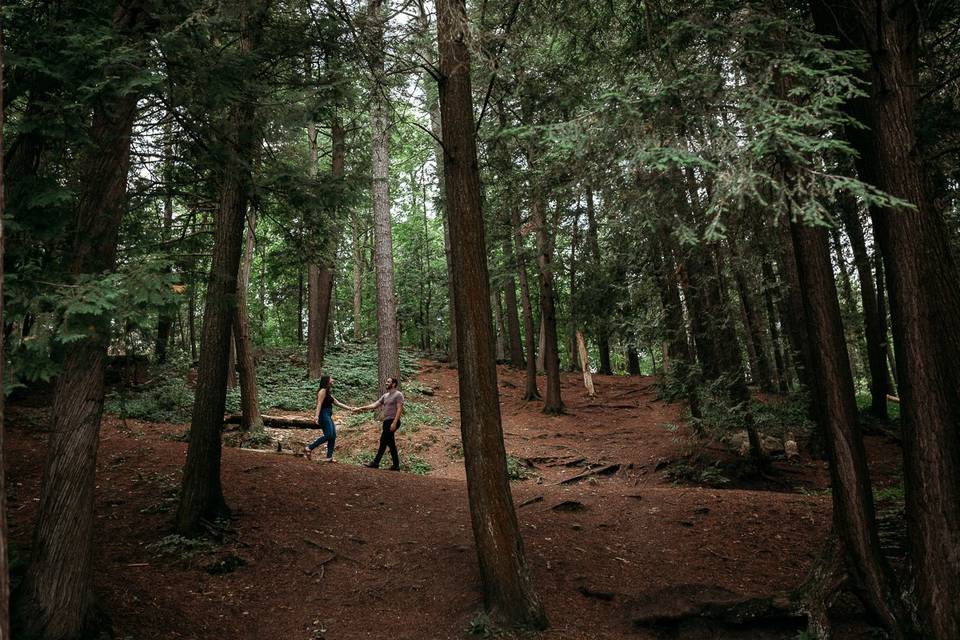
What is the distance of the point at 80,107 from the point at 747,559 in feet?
28.7

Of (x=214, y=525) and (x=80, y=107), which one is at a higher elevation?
(x=80, y=107)

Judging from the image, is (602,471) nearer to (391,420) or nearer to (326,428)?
(391,420)

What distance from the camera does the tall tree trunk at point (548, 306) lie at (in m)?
16.0

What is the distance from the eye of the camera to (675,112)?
16.6 feet

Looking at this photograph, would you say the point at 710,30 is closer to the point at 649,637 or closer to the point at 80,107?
the point at 80,107

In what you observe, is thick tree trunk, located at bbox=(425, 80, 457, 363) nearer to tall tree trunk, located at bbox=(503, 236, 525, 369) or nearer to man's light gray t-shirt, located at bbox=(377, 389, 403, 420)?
man's light gray t-shirt, located at bbox=(377, 389, 403, 420)

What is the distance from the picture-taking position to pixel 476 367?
590 cm

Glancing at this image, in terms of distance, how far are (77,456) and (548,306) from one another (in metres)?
13.9

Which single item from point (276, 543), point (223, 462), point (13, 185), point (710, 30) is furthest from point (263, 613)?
point (710, 30)

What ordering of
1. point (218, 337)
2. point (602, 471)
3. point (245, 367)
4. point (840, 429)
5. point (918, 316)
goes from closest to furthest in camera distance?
point (918, 316), point (840, 429), point (218, 337), point (245, 367), point (602, 471)

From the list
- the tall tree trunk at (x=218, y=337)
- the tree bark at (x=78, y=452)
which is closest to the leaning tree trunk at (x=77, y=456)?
the tree bark at (x=78, y=452)

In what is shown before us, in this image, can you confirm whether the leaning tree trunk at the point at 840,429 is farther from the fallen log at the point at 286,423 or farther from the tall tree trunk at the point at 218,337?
the fallen log at the point at 286,423

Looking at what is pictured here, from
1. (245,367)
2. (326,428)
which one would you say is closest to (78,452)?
(326,428)

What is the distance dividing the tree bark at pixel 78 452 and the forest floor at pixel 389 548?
25.5 inches
